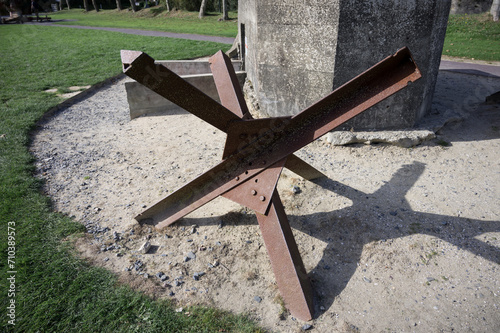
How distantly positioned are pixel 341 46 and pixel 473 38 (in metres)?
12.2

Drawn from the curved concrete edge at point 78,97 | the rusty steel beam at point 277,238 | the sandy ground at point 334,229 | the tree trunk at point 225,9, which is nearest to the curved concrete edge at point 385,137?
the sandy ground at point 334,229

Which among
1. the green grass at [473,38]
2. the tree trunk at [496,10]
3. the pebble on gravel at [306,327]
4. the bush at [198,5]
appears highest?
the bush at [198,5]

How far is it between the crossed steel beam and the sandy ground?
14.7 inches

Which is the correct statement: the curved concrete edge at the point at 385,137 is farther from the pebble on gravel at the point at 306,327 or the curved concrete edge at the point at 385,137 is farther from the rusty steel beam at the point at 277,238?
the pebble on gravel at the point at 306,327

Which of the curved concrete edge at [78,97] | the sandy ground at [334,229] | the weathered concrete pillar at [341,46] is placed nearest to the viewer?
the sandy ground at [334,229]

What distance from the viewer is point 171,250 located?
10.8 feet

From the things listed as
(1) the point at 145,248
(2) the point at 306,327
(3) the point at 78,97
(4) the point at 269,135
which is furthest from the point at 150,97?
(2) the point at 306,327

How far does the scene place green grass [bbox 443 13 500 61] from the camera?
1095cm

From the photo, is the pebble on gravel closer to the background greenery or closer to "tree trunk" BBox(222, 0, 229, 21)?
the background greenery

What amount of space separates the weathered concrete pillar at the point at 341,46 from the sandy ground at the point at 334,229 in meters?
0.72

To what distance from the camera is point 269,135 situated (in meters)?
2.72

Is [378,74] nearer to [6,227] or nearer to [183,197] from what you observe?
[183,197]

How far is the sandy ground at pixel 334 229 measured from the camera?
272 centimetres

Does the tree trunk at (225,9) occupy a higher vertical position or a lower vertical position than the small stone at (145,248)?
higher
